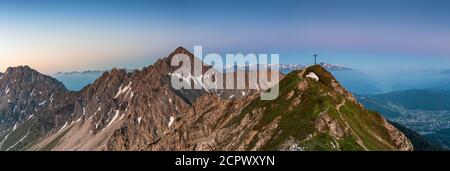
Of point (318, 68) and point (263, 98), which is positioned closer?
point (263, 98)

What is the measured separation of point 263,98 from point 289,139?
5389 centimetres

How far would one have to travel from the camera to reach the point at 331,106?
141875 millimetres

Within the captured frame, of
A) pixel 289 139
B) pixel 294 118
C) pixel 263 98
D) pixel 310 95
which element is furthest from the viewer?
pixel 263 98
